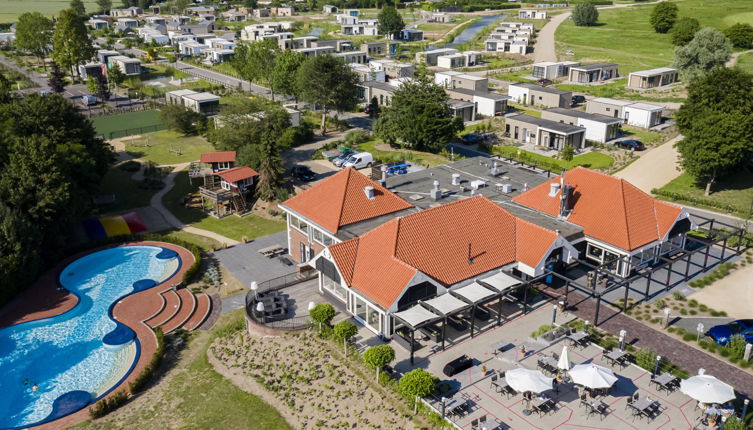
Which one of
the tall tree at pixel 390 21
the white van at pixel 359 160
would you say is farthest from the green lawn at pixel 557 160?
the tall tree at pixel 390 21

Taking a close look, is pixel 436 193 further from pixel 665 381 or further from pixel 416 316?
pixel 665 381

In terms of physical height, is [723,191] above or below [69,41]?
below

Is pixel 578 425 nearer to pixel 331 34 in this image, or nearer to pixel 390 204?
pixel 390 204

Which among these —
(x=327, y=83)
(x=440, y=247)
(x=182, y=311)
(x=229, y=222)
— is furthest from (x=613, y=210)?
(x=327, y=83)

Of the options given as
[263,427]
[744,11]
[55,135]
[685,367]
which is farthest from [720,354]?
[744,11]

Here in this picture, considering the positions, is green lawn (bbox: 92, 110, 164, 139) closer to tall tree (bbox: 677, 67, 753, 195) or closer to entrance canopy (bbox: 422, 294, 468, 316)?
entrance canopy (bbox: 422, 294, 468, 316)

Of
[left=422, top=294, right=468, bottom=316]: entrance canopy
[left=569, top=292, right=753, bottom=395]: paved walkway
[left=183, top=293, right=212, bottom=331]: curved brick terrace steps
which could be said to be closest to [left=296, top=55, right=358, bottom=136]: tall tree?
[left=183, top=293, right=212, bottom=331]: curved brick terrace steps
